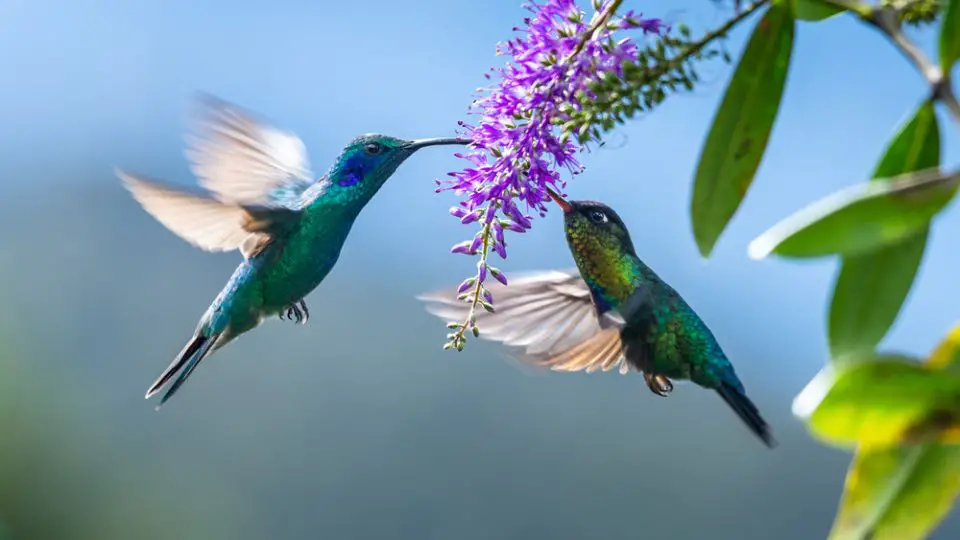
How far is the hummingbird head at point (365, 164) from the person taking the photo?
1.96m

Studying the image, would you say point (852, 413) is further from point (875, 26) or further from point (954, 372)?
point (875, 26)

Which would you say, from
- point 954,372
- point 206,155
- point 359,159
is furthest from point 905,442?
point 206,155

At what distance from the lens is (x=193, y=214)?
6.22 feet

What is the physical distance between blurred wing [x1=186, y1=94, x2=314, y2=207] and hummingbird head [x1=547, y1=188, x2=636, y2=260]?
533 millimetres

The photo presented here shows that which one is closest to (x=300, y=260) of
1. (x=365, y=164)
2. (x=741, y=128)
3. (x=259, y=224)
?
(x=259, y=224)

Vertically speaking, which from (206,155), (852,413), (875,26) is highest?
(875,26)

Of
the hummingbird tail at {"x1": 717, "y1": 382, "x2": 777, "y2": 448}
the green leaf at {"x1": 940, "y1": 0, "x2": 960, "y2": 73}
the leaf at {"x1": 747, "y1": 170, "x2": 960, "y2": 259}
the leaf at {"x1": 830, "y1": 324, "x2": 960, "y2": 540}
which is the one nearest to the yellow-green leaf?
the leaf at {"x1": 830, "y1": 324, "x2": 960, "y2": 540}

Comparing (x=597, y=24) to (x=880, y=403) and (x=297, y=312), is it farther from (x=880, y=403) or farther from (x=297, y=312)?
(x=297, y=312)

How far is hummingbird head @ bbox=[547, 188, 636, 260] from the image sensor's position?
5.65 feet

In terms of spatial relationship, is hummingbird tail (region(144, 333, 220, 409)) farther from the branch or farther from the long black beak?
the branch

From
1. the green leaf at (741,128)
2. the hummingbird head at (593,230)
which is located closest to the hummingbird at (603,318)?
the hummingbird head at (593,230)

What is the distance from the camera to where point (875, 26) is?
95 cm

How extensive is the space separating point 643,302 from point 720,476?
1503 cm

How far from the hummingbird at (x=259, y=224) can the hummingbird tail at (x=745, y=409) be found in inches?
23.6
